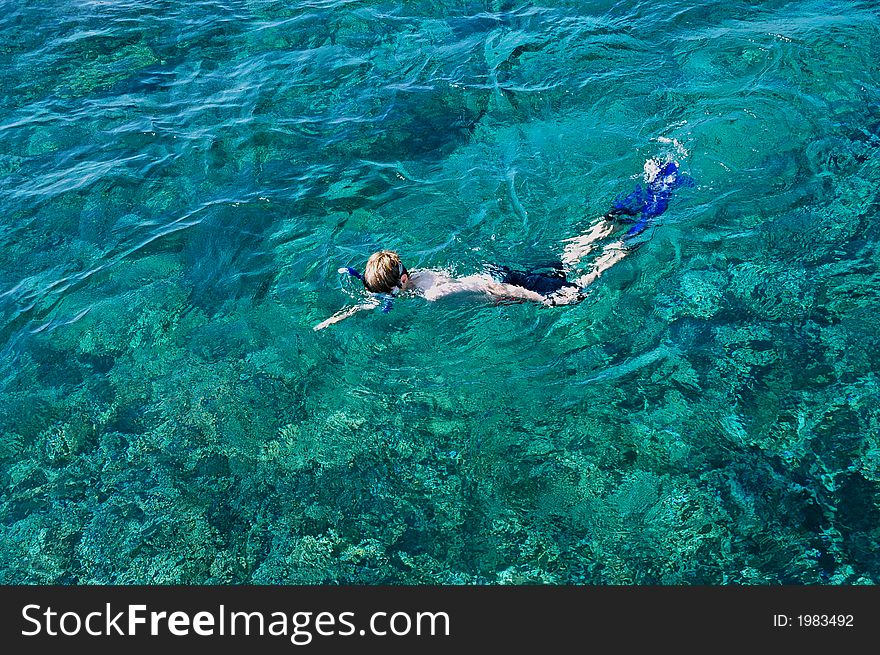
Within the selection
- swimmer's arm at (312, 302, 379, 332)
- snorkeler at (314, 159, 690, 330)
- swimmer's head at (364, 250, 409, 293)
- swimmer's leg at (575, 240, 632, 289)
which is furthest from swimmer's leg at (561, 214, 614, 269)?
swimmer's arm at (312, 302, 379, 332)

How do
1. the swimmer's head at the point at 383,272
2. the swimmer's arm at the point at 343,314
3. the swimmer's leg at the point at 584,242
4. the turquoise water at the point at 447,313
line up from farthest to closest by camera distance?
the swimmer's leg at the point at 584,242 → the swimmer's arm at the point at 343,314 → the swimmer's head at the point at 383,272 → the turquoise water at the point at 447,313

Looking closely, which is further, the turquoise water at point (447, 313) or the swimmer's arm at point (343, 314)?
the swimmer's arm at point (343, 314)

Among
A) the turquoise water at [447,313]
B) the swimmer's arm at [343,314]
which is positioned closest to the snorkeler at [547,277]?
the swimmer's arm at [343,314]

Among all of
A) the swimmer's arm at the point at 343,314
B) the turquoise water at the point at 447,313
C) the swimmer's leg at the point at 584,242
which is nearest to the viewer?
the turquoise water at the point at 447,313

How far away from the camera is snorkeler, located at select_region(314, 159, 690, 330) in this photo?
26.2ft

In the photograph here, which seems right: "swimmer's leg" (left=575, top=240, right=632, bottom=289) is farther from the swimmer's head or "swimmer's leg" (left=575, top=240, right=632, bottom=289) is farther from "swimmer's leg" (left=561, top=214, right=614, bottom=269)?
the swimmer's head

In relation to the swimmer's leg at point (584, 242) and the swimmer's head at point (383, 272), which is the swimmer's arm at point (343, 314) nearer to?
the swimmer's head at point (383, 272)

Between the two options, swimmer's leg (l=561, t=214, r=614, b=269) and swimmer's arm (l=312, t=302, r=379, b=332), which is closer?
swimmer's arm (l=312, t=302, r=379, b=332)

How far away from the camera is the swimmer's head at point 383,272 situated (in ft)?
23.6

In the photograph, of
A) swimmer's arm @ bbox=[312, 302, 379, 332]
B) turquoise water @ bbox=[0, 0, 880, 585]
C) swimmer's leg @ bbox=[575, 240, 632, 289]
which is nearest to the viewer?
turquoise water @ bbox=[0, 0, 880, 585]

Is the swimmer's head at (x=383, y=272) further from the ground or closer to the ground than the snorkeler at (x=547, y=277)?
further from the ground

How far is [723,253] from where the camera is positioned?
841 centimetres

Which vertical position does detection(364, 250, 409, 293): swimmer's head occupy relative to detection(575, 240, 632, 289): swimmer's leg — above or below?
above

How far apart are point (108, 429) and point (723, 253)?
24.7 feet
